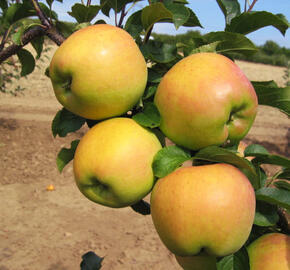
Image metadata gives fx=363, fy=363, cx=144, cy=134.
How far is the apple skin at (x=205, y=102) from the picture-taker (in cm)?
52

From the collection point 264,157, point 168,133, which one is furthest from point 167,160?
point 264,157

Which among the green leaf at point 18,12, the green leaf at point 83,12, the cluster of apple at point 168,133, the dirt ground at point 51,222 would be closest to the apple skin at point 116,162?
the cluster of apple at point 168,133

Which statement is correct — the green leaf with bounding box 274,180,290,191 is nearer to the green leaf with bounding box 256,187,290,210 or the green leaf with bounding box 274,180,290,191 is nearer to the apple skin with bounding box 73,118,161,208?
the green leaf with bounding box 256,187,290,210

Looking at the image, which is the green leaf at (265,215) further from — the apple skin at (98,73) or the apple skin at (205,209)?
the apple skin at (98,73)

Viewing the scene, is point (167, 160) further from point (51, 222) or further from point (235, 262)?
point (51, 222)

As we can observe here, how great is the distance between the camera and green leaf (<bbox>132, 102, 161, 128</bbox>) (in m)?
0.53

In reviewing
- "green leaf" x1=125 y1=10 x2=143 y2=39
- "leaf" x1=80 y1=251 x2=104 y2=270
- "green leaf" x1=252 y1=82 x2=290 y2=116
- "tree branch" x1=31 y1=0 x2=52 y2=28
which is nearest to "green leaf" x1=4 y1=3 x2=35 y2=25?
"tree branch" x1=31 y1=0 x2=52 y2=28

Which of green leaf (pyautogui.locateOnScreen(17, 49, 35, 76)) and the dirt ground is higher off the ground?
green leaf (pyautogui.locateOnScreen(17, 49, 35, 76))

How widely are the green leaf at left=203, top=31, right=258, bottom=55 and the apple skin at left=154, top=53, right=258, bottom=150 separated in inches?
1.8

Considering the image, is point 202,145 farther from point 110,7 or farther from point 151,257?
point 151,257

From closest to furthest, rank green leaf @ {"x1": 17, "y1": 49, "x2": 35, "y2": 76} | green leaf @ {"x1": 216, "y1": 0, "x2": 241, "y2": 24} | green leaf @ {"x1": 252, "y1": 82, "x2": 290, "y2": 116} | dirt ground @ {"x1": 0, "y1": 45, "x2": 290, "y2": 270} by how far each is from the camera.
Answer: green leaf @ {"x1": 252, "y1": 82, "x2": 290, "y2": 116} < green leaf @ {"x1": 216, "y1": 0, "x2": 241, "y2": 24} < green leaf @ {"x1": 17, "y1": 49, "x2": 35, "y2": 76} < dirt ground @ {"x1": 0, "y1": 45, "x2": 290, "y2": 270}

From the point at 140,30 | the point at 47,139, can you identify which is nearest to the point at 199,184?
the point at 140,30

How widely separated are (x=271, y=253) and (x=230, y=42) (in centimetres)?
35

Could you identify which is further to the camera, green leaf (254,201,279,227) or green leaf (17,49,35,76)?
green leaf (17,49,35,76)
